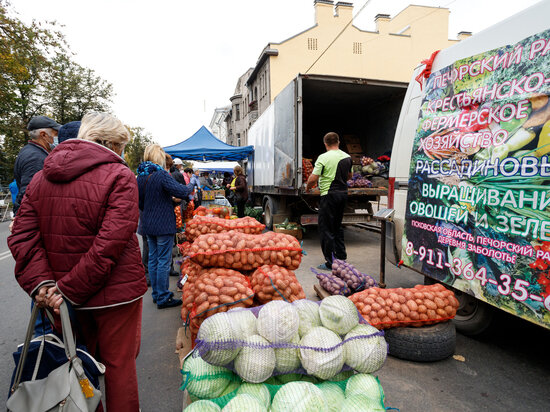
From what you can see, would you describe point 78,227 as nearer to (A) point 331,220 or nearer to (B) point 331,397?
(B) point 331,397

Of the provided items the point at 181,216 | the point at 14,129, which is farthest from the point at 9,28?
the point at 181,216

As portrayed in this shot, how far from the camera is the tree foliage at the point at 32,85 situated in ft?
45.1

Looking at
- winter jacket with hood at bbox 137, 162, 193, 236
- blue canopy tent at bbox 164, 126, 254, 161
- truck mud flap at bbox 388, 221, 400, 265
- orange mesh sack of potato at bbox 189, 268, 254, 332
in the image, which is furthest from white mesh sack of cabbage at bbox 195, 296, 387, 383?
blue canopy tent at bbox 164, 126, 254, 161

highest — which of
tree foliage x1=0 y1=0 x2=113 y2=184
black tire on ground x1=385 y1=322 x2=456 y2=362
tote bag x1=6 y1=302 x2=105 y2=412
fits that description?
tree foliage x1=0 y1=0 x2=113 y2=184

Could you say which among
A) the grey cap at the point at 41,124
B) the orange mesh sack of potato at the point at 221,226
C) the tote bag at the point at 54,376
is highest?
the grey cap at the point at 41,124

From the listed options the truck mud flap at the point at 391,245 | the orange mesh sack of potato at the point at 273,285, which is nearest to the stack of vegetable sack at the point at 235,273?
the orange mesh sack of potato at the point at 273,285

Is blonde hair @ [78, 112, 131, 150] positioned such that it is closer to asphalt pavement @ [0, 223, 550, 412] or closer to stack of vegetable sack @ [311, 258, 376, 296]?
asphalt pavement @ [0, 223, 550, 412]

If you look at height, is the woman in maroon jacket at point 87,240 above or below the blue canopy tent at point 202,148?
below

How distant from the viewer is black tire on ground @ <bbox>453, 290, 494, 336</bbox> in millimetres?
2827

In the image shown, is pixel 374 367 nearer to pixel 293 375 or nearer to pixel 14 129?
pixel 293 375

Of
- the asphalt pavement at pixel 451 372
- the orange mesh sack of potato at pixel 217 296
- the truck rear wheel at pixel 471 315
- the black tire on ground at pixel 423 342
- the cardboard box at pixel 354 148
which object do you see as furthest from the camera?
the cardboard box at pixel 354 148

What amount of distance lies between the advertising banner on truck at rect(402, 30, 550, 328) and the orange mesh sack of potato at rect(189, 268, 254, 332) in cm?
187

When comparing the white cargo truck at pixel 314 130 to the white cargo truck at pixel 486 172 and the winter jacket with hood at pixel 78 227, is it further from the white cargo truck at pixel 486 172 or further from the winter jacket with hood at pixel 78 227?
the winter jacket with hood at pixel 78 227

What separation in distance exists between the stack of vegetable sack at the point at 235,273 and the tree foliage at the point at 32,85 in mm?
16455
